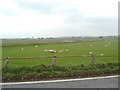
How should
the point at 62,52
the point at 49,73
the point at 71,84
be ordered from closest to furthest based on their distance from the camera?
the point at 71,84, the point at 49,73, the point at 62,52

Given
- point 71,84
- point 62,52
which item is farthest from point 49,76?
point 62,52

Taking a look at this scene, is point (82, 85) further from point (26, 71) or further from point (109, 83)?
point (26, 71)

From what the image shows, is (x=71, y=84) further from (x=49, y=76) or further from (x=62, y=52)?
(x=62, y=52)

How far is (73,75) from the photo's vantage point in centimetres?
688

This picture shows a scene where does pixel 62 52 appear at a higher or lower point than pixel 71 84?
→ lower

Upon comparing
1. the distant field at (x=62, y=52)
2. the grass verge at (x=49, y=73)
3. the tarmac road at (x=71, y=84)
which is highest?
the grass verge at (x=49, y=73)

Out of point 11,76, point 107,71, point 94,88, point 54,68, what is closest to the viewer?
point 94,88

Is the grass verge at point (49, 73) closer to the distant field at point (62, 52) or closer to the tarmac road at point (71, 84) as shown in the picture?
the tarmac road at point (71, 84)

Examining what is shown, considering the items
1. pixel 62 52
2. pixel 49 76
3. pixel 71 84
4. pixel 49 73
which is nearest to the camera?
pixel 71 84

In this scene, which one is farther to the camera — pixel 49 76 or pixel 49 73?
pixel 49 73

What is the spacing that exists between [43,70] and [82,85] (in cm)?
296

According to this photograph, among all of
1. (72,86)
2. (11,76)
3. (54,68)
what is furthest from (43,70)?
(72,86)

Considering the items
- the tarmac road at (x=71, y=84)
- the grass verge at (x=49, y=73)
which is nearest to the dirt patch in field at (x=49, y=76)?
the grass verge at (x=49, y=73)

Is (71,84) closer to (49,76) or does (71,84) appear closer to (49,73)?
(49,76)
